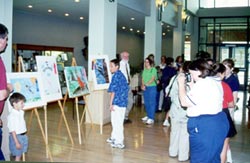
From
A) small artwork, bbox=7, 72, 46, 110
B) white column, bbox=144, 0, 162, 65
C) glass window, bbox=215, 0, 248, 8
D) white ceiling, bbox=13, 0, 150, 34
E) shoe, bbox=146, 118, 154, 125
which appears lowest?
shoe, bbox=146, 118, 154, 125

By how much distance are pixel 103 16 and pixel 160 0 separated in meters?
4.38

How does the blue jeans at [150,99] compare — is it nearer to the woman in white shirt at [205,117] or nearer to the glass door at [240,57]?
the woman in white shirt at [205,117]

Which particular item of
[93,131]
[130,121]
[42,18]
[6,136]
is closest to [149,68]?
[130,121]

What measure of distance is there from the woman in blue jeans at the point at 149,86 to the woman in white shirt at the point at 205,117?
4.66 m

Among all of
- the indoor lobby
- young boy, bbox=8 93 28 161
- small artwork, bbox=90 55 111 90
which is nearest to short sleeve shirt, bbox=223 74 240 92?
the indoor lobby

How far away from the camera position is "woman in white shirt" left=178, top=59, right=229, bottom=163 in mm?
2859

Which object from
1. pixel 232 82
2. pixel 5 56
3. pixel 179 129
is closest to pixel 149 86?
pixel 179 129

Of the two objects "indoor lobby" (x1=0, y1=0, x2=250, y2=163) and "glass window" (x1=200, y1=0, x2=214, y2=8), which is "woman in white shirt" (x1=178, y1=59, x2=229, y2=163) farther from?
"glass window" (x1=200, y1=0, x2=214, y2=8)

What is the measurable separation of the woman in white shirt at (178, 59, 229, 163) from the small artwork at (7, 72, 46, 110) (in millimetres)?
2332

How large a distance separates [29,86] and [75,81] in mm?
1491

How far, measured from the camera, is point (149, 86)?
7.77 m

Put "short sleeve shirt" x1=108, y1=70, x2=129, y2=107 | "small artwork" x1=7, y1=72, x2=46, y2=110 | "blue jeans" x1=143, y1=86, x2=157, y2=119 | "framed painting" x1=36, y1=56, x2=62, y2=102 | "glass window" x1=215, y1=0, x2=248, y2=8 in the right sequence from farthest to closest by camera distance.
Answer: "glass window" x1=215, y1=0, x2=248, y2=8, "blue jeans" x1=143, y1=86, x2=157, y2=119, "short sleeve shirt" x1=108, y1=70, x2=129, y2=107, "framed painting" x1=36, y1=56, x2=62, y2=102, "small artwork" x1=7, y1=72, x2=46, y2=110

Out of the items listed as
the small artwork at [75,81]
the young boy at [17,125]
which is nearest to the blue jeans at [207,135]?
the young boy at [17,125]

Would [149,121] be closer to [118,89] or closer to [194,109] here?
[118,89]
